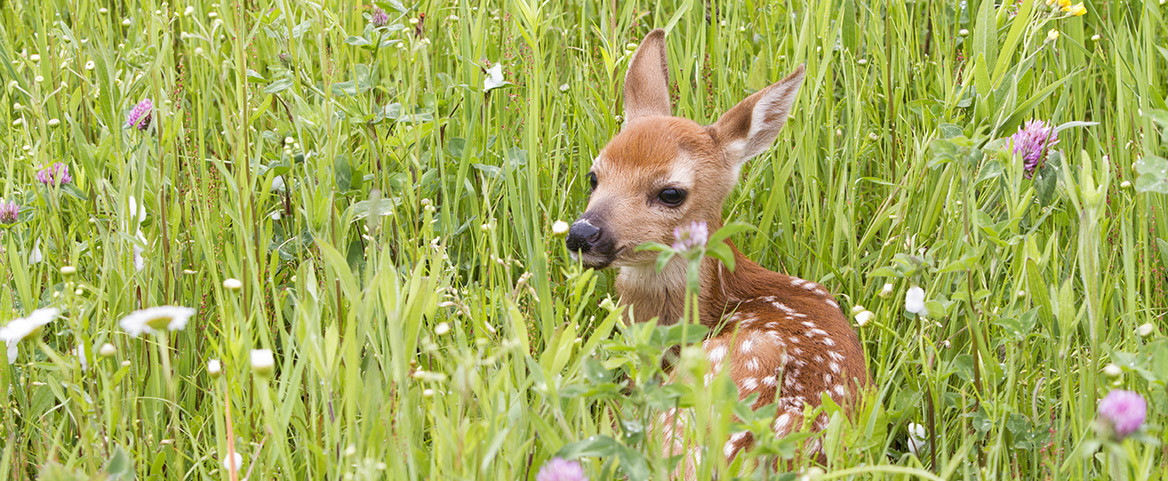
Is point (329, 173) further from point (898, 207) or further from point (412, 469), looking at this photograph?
point (898, 207)

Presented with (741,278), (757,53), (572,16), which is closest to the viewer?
(741,278)

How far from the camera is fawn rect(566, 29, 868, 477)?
3061mm

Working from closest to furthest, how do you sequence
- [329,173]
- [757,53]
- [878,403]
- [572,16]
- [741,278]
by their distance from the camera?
[878,403], [329,173], [741,278], [757,53], [572,16]

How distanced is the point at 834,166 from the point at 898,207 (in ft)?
1.45

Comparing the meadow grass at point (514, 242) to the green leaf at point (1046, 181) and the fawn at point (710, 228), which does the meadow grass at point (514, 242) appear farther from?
the fawn at point (710, 228)

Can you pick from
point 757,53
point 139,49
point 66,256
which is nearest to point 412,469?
point 66,256

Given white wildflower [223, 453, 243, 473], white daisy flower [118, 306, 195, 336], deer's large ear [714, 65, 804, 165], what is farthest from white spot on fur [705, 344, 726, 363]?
white daisy flower [118, 306, 195, 336]

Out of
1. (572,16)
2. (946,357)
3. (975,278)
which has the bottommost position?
(946,357)

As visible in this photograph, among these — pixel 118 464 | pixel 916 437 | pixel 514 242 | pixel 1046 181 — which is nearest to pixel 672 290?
pixel 514 242

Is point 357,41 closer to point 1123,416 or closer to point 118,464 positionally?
point 118,464

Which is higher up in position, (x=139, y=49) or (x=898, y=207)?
(x=139, y=49)

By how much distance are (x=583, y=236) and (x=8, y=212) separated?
1535 mm

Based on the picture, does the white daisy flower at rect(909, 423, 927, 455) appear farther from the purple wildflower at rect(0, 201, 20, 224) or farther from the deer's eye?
the purple wildflower at rect(0, 201, 20, 224)

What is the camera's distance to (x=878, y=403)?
243 cm
